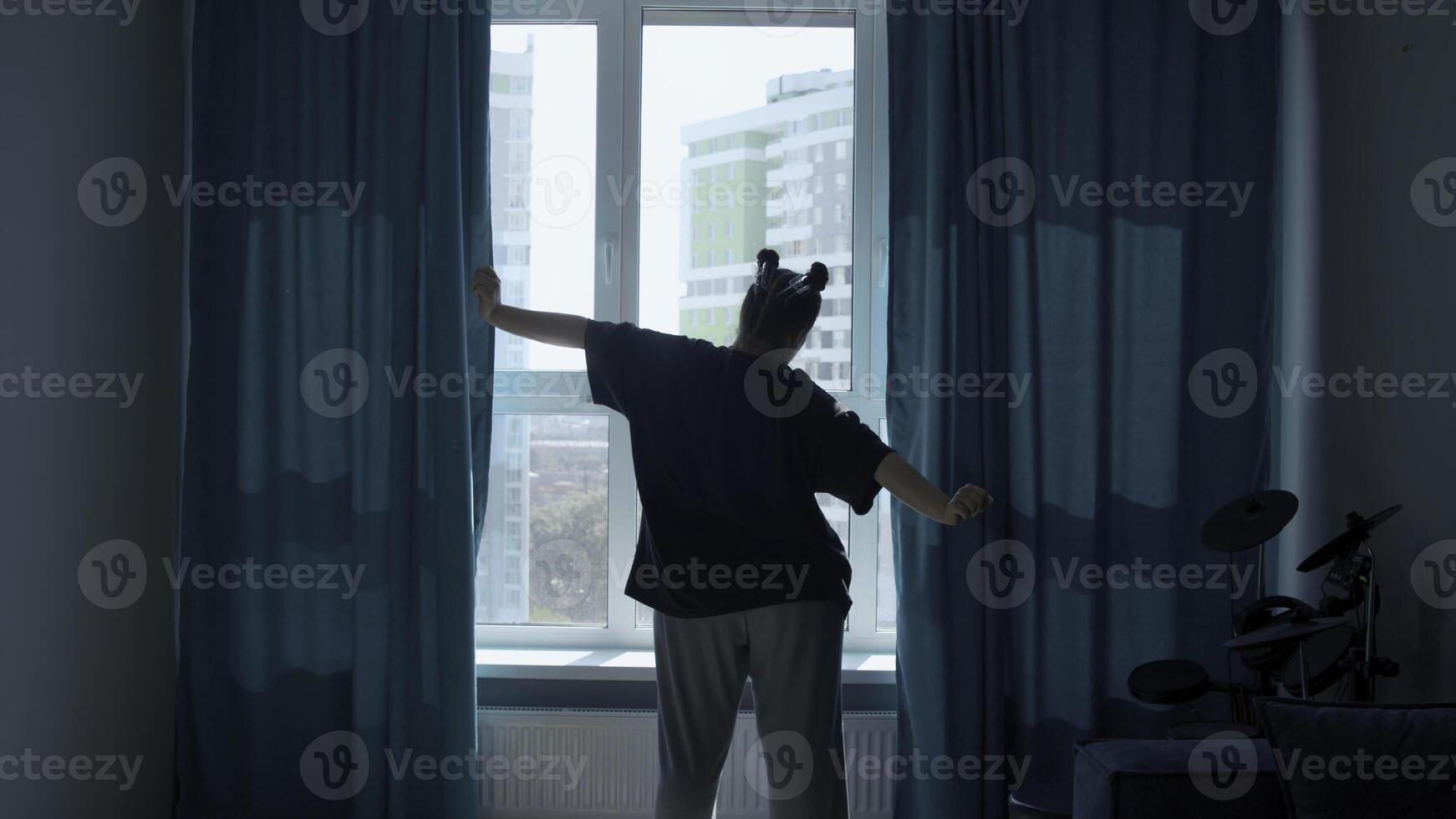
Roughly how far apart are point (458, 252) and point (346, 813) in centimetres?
152

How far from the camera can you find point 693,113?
2822mm

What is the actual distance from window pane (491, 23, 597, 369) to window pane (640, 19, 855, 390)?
17 cm

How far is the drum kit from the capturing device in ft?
6.11

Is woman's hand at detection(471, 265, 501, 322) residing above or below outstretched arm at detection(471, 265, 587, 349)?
above

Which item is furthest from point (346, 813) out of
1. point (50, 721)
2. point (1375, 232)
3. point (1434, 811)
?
point (1375, 232)

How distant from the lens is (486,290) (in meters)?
2.11

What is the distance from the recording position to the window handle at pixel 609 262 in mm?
2768

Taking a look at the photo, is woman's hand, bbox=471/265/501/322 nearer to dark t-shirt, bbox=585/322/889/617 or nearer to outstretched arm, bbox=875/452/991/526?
dark t-shirt, bbox=585/322/889/617

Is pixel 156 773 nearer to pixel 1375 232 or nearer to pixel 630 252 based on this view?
pixel 630 252

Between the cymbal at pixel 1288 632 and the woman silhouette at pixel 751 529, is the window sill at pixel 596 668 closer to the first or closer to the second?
the woman silhouette at pixel 751 529

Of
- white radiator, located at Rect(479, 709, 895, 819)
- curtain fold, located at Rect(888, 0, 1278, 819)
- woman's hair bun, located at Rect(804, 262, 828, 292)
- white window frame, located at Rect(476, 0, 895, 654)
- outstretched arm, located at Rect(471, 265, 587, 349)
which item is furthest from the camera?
white window frame, located at Rect(476, 0, 895, 654)

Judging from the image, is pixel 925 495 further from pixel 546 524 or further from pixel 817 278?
pixel 546 524

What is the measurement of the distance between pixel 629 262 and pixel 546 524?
0.80 metres

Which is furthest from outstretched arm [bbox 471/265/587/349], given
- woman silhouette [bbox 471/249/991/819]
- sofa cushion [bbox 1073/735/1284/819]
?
sofa cushion [bbox 1073/735/1284/819]
